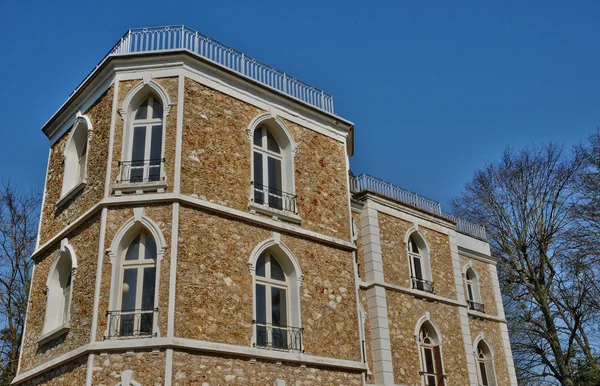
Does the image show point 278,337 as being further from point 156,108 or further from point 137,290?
point 156,108

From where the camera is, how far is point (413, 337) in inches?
766

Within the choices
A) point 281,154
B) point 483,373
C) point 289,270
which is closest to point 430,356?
point 483,373

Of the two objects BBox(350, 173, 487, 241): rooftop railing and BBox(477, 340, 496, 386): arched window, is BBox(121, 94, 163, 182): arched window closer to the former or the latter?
BBox(350, 173, 487, 241): rooftop railing

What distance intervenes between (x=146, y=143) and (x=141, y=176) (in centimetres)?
87

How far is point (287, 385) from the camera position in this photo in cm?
1385

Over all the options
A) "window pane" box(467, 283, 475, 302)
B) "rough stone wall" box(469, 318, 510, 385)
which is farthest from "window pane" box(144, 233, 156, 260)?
"window pane" box(467, 283, 475, 302)

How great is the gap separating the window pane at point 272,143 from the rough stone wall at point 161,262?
150 inches

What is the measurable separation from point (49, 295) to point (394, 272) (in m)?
10.0

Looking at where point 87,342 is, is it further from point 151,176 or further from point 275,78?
point 275,78

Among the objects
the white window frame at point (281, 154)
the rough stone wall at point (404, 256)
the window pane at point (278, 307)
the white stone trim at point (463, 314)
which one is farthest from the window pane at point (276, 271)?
the white stone trim at point (463, 314)

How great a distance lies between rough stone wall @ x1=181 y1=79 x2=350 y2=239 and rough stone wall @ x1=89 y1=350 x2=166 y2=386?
3.57 metres

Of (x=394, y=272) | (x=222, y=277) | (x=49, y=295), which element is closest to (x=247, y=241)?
(x=222, y=277)

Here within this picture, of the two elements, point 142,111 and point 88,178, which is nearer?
point 88,178

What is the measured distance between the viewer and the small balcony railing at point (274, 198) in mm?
15500
